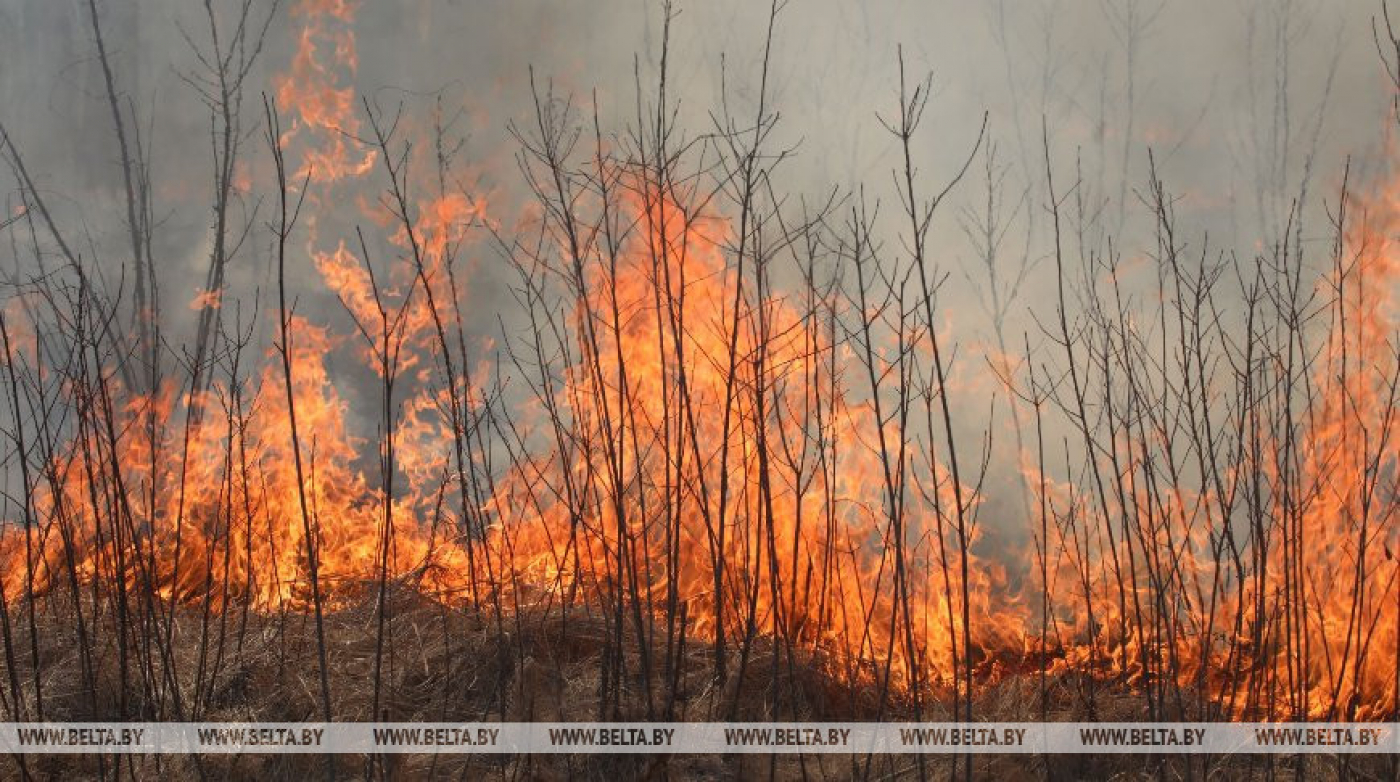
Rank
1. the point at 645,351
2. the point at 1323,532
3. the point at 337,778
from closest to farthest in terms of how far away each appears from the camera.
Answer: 1. the point at 337,778
2. the point at 1323,532
3. the point at 645,351

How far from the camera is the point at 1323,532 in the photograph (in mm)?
4941

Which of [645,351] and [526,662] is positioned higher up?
[645,351]

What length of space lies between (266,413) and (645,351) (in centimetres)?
329

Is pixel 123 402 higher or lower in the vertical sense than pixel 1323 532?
higher

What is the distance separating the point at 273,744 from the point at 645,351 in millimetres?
3154

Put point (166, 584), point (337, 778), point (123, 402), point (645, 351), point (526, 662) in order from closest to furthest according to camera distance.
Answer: point (337, 778), point (526, 662), point (645, 351), point (166, 584), point (123, 402)

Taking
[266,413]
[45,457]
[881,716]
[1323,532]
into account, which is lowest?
[881,716]

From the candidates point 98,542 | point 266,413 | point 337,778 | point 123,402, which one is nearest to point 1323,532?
point 337,778

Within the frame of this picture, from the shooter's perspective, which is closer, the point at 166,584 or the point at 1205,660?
the point at 1205,660

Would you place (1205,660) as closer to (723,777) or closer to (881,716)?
(881,716)

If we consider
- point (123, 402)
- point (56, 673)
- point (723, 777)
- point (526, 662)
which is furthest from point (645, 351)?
point (123, 402)

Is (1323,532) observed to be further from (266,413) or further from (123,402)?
(123,402)

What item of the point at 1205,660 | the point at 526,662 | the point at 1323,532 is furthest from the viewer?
the point at 1323,532

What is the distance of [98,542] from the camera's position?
3.12 meters
